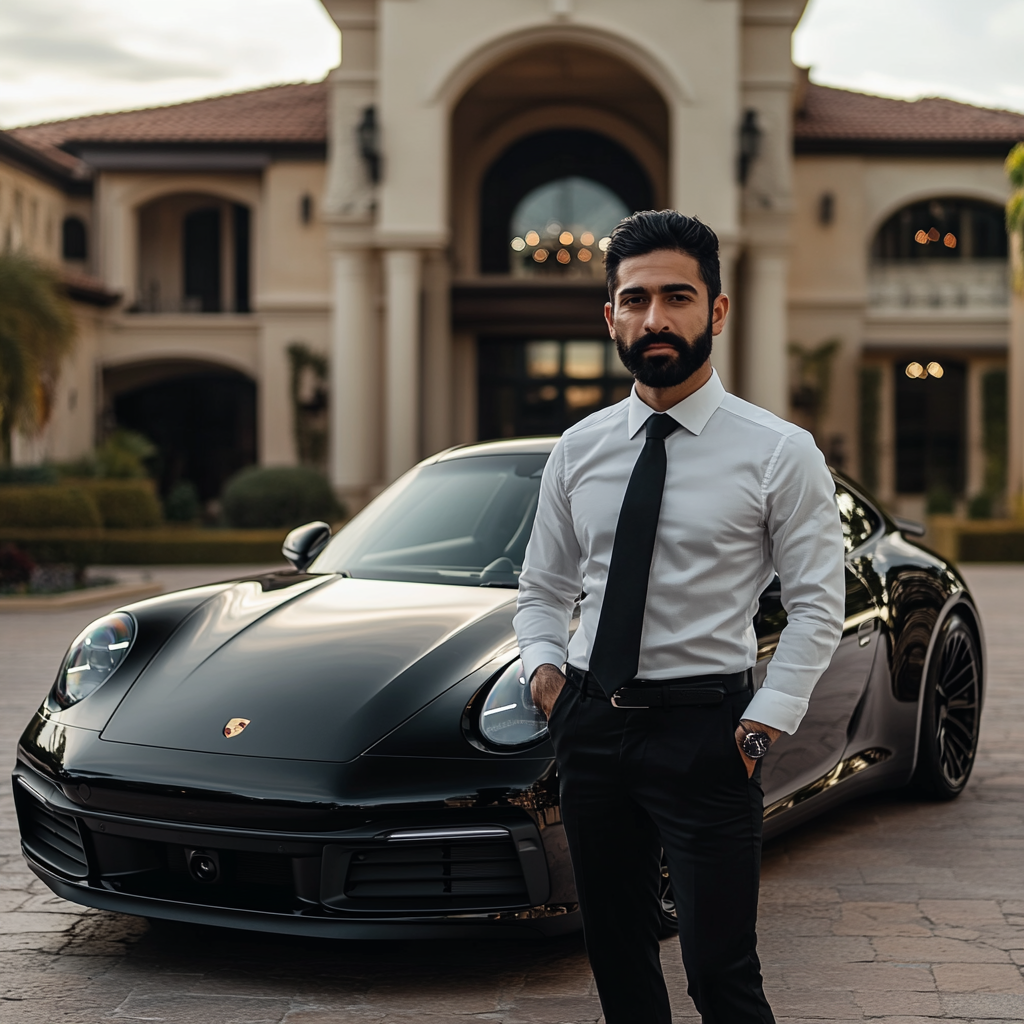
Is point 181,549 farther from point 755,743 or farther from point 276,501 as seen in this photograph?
point 755,743

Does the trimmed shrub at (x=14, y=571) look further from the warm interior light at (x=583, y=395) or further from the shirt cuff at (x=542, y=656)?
the warm interior light at (x=583, y=395)

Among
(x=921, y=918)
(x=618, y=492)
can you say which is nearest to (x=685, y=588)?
(x=618, y=492)

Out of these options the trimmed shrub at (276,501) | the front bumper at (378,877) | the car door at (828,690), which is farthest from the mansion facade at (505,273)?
the front bumper at (378,877)

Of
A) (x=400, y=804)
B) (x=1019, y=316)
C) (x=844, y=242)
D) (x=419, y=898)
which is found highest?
(x=844, y=242)

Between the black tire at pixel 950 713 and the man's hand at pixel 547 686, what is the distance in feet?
9.84

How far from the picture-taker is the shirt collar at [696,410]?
101 inches

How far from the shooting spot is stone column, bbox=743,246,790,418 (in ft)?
73.9

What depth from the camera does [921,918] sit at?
415 cm

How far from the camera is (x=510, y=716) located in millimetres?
3629

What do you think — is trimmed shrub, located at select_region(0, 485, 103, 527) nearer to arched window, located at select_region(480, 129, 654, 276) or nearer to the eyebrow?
arched window, located at select_region(480, 129, 654, 276)

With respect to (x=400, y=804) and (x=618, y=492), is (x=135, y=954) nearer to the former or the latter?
(x=400, y=804)

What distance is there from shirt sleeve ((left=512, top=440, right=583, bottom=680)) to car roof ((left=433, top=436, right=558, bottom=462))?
2.07m

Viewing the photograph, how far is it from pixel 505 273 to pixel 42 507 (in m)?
11.0

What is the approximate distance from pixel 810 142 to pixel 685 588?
82.6 ft
